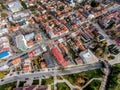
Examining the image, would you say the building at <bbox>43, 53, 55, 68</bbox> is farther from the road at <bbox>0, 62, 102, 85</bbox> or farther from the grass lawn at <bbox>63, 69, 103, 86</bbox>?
the grass lawn at <bbox>63, 69, 103, 86</bbox>

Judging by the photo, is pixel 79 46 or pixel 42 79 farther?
pixel 79 46

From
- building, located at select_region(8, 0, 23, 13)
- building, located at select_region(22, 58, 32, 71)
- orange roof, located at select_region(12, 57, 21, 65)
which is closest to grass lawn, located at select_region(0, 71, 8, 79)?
orange roof, located at select_region(12, 57, 21, 65)

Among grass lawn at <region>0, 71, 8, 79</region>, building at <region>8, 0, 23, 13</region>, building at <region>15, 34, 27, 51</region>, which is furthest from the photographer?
building at <region>8, 0, 23, 13</region>

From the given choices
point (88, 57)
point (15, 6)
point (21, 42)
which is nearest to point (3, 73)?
point (21, 42)

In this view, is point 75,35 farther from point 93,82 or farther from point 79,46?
point 93,82

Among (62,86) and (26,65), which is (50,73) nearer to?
(62,86)

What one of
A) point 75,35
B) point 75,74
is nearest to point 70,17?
point 75,35

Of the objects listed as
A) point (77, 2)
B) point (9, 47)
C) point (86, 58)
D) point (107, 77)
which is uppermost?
point (77, 2)
